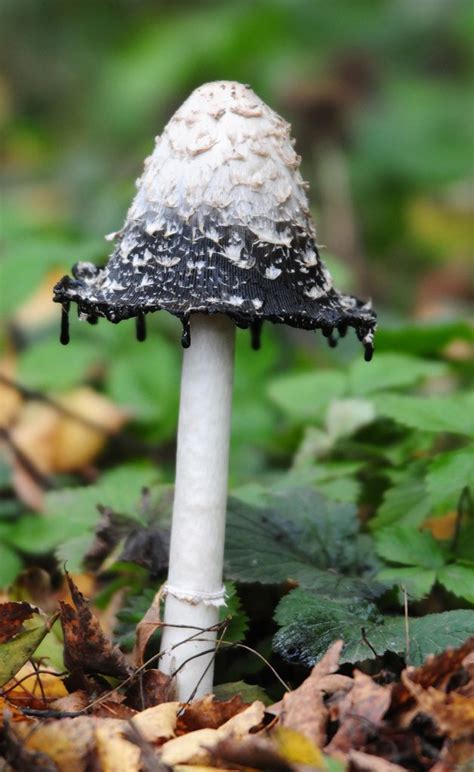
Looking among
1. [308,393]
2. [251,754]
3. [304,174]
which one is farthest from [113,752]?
[304,174]

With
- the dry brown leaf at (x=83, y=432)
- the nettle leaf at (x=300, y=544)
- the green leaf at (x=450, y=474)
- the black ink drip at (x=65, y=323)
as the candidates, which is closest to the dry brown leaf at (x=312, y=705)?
the nettle leaf at (x=300, y=544)

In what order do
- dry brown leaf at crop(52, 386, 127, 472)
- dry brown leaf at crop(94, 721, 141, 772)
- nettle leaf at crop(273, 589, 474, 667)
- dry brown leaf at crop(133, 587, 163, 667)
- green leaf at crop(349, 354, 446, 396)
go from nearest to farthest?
dry brown leaf at crop(94, 721, 141, 772)
nettle leaf at crop(273, 589, 474, 667)
dry brown leaf at crop(133, 587, 163, 667)
green leaf at crop(349, 354, 446, 396)
dry brown leaf at crop(52, 386, 127, 472)

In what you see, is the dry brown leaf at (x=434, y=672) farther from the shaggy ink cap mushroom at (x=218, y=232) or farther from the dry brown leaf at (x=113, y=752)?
the shaggy ink cap mushroom at (x=218, y=232)

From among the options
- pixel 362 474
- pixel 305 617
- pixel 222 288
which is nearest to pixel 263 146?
pixel 222 288

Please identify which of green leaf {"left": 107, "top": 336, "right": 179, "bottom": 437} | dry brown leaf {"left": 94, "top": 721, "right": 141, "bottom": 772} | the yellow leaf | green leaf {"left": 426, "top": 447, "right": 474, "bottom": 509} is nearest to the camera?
the yellow leaf

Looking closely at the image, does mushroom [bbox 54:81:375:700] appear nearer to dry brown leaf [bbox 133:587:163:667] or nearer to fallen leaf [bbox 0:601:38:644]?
dry brown leaf [bbox 133:587:163:667]

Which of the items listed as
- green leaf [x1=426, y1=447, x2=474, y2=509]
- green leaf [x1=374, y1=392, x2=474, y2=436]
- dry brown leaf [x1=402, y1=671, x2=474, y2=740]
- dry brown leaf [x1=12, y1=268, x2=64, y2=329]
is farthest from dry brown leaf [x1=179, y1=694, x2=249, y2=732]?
dry brown leaf [x1=12, y1=268, x2=64, y2=329]
